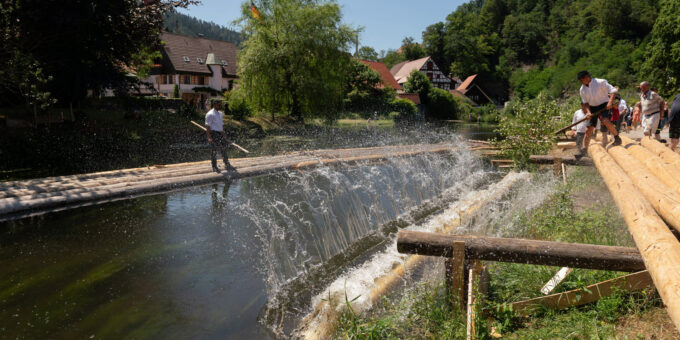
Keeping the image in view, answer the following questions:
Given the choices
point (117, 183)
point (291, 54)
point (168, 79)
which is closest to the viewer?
point (117, 183)

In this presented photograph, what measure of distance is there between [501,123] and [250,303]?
41.3 ft

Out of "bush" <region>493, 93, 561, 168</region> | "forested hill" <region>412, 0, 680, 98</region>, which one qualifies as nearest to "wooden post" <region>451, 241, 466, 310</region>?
"bush" <region>493, 93, 561, 168</region>

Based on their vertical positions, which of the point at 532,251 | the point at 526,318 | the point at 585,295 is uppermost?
the point at 532,251

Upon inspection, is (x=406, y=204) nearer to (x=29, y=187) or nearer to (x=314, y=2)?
(x=29, y=187)

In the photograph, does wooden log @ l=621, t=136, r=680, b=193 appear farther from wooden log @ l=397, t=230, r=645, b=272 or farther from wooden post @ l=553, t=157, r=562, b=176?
wooden post @ l=553, t=157, r=562, b=176

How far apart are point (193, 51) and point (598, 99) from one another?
50.5m

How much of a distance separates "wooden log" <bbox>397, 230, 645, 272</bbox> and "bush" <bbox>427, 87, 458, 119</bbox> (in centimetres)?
5995

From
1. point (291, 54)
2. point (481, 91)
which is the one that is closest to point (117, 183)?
point (291, 54)

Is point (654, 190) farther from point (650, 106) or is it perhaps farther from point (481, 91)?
point (481, 91)

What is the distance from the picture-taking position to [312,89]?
3044 cm

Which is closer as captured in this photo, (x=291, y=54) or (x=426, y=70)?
(x=291, y=54)

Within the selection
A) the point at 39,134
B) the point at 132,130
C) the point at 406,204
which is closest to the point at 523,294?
the point at 406,204

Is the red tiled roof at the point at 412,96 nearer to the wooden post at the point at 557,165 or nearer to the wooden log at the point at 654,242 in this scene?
the wooden post at the point at 557,165

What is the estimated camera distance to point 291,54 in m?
30.5
